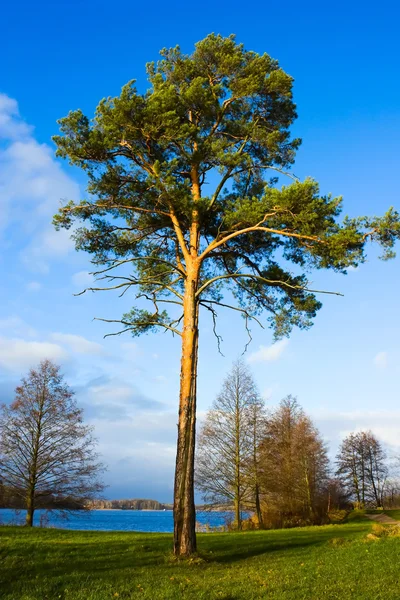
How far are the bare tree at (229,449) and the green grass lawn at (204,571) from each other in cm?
1431

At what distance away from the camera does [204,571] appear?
966 centimetres

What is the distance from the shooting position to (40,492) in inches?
900

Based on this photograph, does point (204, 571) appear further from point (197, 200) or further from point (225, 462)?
point (225, 462)

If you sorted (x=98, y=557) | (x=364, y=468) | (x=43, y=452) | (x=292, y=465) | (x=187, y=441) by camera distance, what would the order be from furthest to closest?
(x=364, y=468) → (x=292, y=465) → (x=43, y=452) → (x=187, y=441) → (x=98, y=557)

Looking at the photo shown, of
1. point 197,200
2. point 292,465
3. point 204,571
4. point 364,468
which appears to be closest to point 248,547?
point 204,571

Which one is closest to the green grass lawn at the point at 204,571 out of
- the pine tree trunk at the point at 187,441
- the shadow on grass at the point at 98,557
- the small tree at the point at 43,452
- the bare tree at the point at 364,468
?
the shadow on grass at the point at 98,557

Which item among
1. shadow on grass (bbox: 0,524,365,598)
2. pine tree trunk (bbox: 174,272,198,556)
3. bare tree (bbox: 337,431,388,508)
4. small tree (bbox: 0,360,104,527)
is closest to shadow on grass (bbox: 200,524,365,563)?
shadow on grass (bbox: 0,524,365,598)

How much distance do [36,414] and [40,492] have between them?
12.4ft

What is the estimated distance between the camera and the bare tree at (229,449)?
92.7 ft

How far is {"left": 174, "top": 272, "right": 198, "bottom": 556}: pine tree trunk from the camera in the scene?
11133mm

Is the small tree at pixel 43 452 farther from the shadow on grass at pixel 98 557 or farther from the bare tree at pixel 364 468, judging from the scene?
the bare tree at pixel 364 468

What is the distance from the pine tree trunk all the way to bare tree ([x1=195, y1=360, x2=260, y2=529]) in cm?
1741

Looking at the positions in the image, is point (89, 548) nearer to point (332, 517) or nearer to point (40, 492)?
point (40, 492)

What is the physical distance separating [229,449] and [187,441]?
18.3 meters
